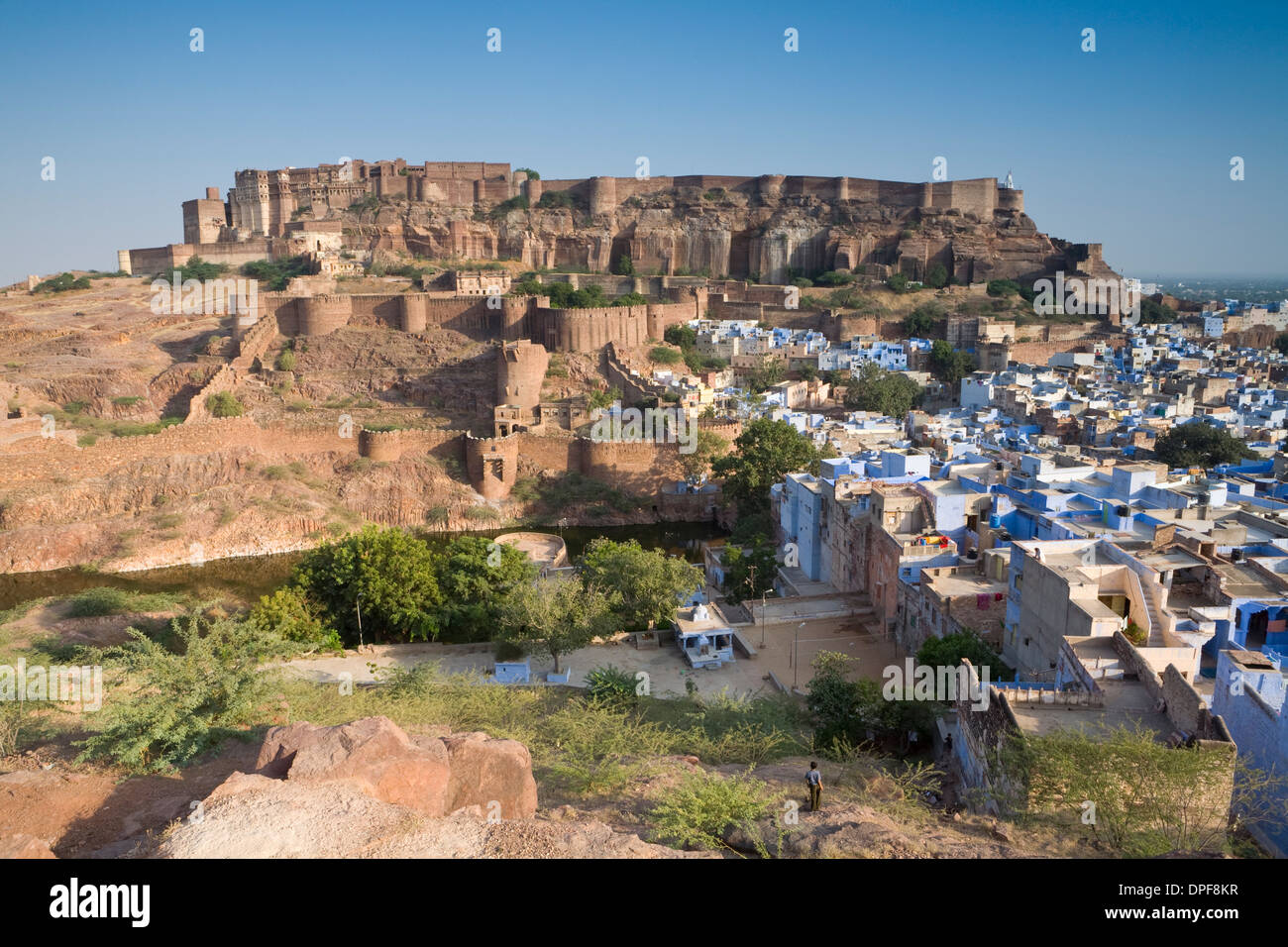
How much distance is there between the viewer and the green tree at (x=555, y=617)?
13.4 meters

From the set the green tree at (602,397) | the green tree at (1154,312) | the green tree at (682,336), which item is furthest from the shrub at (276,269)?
the green tree at (1154,312)

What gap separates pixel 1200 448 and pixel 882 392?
33.3 ft

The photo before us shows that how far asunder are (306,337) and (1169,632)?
28.1 meters

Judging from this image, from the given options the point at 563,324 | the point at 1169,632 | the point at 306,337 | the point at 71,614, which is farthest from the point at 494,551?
the point at 306,337

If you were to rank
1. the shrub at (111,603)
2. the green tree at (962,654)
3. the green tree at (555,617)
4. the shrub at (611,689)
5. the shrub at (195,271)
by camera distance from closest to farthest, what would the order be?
the green tree at (962,654) → the shrub at (611,689) → the green tree at (555,617) → the shrub at (111,603) → the shrub at (195,271)

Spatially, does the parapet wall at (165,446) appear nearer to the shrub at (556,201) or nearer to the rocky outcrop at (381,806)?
the rocky outcrop at (381,806)

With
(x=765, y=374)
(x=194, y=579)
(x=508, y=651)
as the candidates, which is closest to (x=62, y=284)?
(x=194, y=579)

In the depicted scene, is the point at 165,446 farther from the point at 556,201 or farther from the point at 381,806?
the point at 556,201

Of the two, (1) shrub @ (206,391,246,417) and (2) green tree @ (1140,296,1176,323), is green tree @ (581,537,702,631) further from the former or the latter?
(2) green tree @ (1140,296,1176,323)

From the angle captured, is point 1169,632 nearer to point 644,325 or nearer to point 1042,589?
point 1042,589

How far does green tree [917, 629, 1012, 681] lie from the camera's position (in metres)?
10.6

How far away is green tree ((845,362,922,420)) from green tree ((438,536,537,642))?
1710 centimetres

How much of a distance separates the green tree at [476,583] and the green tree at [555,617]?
702 mm

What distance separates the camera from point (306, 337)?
31.2 metres
